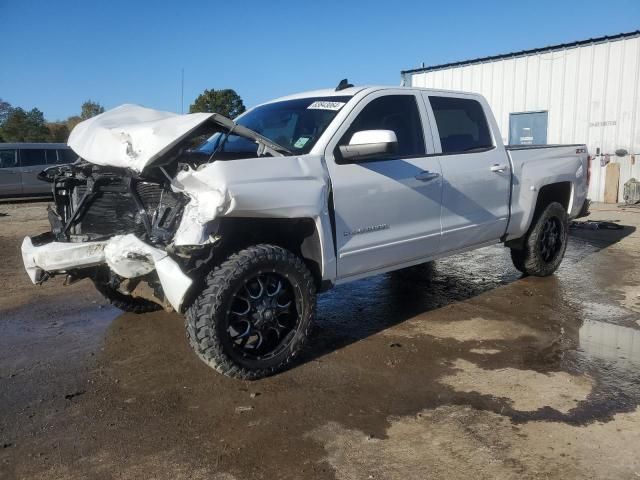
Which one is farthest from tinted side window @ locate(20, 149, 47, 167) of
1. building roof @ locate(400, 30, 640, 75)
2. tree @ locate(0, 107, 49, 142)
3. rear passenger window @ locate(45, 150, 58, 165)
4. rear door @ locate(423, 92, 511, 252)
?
tree @ locate(0, 107, 49, 142)

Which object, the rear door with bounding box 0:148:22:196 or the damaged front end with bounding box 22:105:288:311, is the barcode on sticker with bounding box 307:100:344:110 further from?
the rear door with bounding box 0:148:22:196

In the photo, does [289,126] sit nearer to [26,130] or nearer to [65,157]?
[65,157]

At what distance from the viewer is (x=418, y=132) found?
4.60 metres

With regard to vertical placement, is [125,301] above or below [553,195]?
below

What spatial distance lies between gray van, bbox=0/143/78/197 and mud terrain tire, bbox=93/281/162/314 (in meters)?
12.2

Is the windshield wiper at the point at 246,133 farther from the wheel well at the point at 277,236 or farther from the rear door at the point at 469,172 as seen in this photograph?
the rear door at the point at 469,172

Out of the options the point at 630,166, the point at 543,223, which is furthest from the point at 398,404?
the point at 630,166

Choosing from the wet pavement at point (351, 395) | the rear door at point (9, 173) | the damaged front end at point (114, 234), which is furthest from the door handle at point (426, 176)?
the rear door at point (9, 173)

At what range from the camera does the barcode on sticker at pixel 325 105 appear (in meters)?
4.17

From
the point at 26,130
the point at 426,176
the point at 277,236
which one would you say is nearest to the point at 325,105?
the point at 426,176

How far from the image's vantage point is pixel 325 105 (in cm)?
427

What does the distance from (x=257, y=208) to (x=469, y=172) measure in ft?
7.57

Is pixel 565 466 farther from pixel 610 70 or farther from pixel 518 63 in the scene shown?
pixel 518 63

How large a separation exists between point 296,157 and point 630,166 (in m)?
12.5
